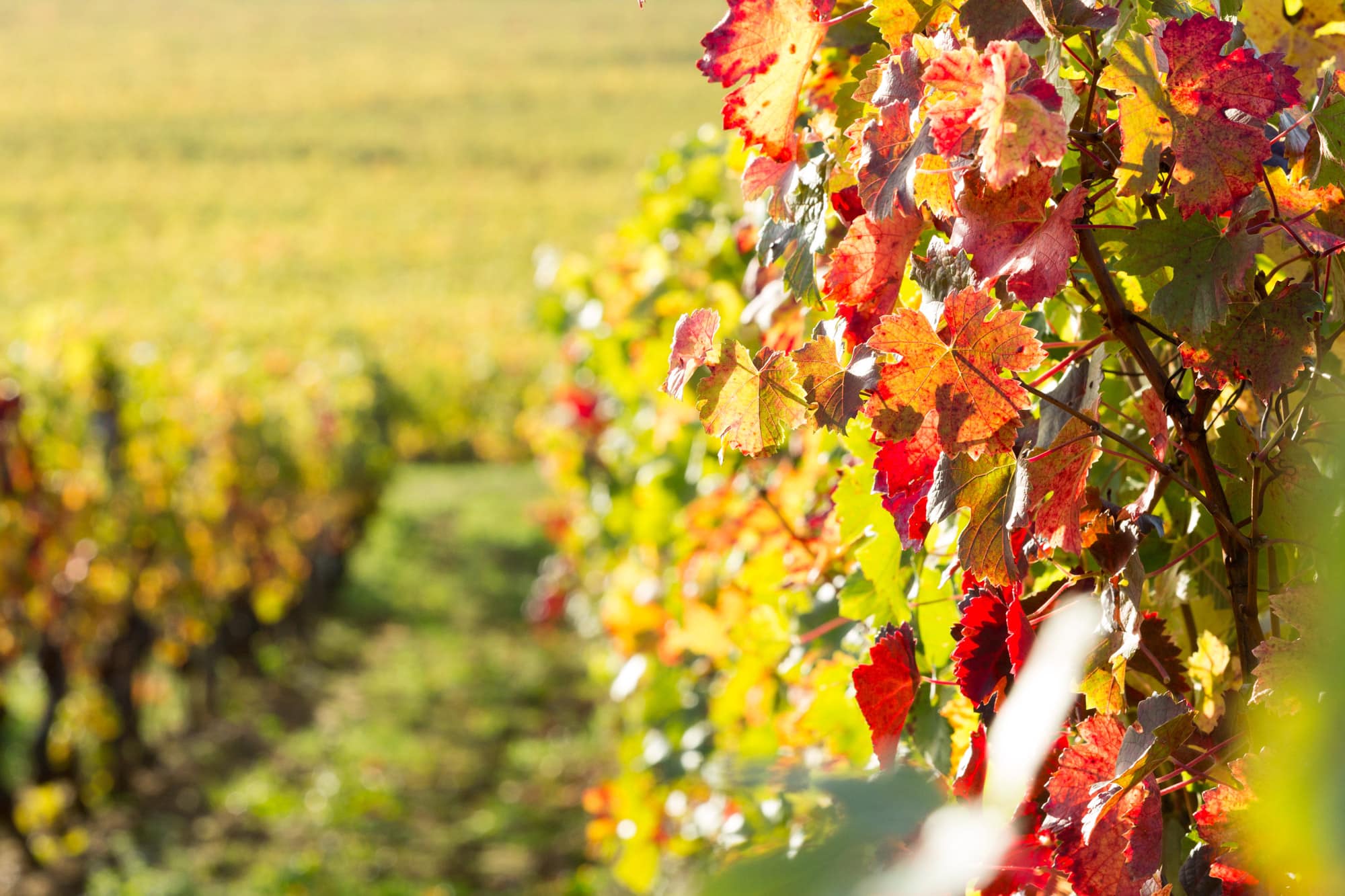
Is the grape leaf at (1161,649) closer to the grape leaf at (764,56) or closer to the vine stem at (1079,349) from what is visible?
the vine stem at (1079,349)

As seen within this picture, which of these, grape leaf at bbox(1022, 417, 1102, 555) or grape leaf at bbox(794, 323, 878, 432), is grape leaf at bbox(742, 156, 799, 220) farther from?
grape leaf at bbox(1022, 417, 1102, 555)

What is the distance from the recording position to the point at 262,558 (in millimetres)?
8062

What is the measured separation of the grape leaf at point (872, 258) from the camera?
0.72m

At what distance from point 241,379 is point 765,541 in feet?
21.3

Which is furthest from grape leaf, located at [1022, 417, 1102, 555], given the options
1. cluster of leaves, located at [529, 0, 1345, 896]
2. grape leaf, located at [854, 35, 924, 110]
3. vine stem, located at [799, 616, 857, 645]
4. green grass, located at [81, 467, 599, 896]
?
green grass, located at [81, 467, 599, 896]

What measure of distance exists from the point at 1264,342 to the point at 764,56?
349mm

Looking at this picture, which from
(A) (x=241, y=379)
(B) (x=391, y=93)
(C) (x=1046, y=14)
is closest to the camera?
(C) (x=1046, y=14)

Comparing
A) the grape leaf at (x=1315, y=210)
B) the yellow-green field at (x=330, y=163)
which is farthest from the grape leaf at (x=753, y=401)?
the yellow-green field at (x=330, y=163)

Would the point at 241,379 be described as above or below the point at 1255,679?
below

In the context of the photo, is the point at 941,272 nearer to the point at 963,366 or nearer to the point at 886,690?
the point at 963,366

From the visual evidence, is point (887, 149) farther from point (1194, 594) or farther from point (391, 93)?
point (391, 93)

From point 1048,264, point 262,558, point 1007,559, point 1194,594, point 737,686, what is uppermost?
point 1048,264

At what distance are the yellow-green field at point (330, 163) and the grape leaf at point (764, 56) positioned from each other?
20.5 ft

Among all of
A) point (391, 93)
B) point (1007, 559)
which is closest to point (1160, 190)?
point (1007, 559)
